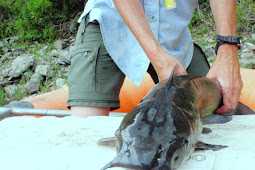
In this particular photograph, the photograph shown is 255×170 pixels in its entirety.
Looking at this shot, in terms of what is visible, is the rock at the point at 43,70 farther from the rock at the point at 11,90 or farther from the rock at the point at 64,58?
the rock at the point at 11,90

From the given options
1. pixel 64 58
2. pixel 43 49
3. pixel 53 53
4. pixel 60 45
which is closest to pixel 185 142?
pixel 64 58

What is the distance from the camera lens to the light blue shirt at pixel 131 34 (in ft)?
7.81

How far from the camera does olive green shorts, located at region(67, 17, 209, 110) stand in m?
2.34

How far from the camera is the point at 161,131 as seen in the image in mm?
1222

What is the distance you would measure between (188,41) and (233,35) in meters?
0.40

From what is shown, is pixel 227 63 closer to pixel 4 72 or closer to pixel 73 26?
pixel 4 72

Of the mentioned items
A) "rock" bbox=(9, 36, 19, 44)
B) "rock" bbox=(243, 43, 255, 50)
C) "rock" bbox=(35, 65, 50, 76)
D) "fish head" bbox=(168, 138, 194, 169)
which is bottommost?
"rock" bbox=(35, 65, 50, 76)

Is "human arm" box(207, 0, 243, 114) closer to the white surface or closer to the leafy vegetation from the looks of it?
the white surface

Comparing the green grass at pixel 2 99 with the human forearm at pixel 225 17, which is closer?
the human forearm at pixel 225 17

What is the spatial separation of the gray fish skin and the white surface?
0.09 meters

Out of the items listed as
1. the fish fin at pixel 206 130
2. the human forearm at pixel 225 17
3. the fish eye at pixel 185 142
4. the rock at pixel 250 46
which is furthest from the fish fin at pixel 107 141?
the rock at pixel 250 46

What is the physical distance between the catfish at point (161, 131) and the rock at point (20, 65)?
215 inches

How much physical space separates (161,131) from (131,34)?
4.38ft

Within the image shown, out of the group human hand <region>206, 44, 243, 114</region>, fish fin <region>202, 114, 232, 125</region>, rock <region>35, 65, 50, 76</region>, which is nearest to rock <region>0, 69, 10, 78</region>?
rock <region>35, 65, 50, 76</region>
